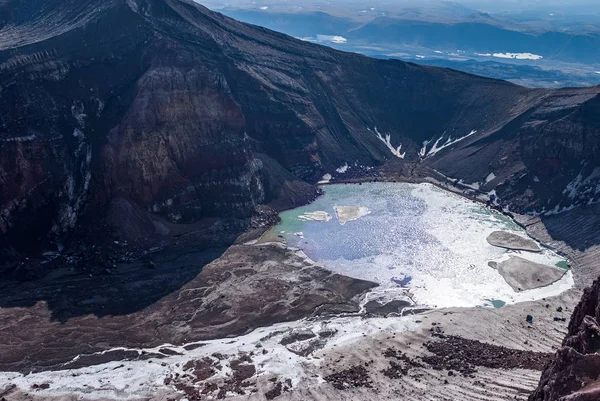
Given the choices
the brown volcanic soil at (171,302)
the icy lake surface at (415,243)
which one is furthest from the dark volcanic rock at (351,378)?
the icy lake surface at (415,243)

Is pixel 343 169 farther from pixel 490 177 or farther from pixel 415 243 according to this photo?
pixel 415 243

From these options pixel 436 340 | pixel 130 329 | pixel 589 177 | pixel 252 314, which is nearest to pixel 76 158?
pixel 130 329

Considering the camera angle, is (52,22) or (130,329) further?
(52,22)

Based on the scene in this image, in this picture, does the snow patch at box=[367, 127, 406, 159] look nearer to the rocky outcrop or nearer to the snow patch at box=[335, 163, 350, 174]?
the snow patch at box=[335, 163, 350, 174]

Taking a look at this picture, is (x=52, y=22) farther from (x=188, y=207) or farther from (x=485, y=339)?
(x=485, y=339)

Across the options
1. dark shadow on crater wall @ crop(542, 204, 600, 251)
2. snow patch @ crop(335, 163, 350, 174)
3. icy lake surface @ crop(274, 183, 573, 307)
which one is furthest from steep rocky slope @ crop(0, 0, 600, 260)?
icy lake surface @ crop(274, 183, 573, 307)

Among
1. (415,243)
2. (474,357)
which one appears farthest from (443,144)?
(474,357)
